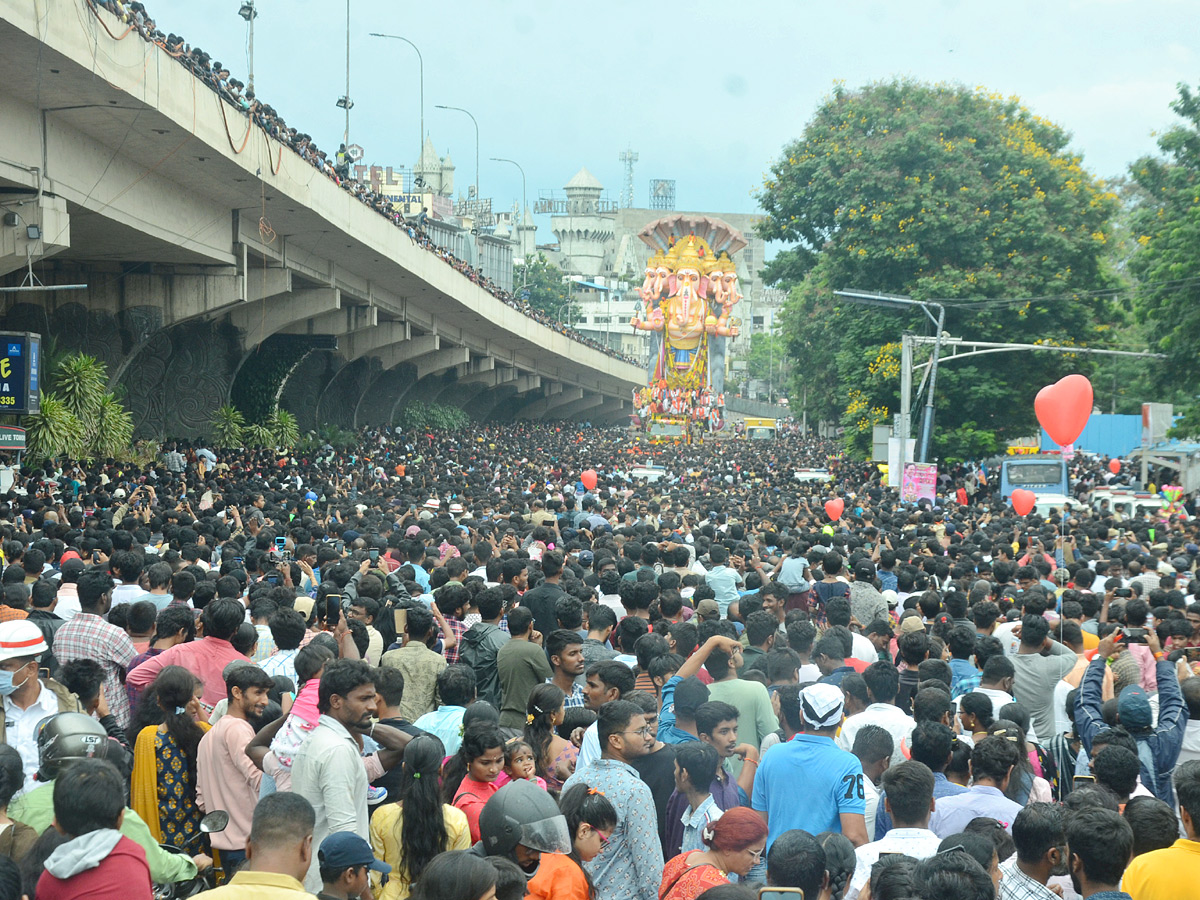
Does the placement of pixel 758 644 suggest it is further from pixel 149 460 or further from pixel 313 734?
pixel 149 460

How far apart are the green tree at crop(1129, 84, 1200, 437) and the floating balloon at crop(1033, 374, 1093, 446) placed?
560 inches

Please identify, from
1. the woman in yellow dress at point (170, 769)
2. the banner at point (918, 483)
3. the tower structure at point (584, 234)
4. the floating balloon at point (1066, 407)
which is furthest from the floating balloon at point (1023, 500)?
the tower structure at point (584, 234)

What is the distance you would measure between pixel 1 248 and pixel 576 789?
15.2 metres

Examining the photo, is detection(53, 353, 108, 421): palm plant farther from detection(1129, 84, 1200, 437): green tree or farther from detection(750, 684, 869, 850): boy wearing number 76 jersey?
detection(1129, 84, 1200, 437): green tree

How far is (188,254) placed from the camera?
958 inches

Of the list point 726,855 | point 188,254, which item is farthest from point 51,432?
point 726,855

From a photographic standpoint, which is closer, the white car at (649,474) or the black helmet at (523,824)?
the black helmet at (523,824)

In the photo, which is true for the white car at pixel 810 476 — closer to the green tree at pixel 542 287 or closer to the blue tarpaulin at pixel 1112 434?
the blue tarpaulin at pixel 1112 434

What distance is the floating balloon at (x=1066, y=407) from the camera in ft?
60.0

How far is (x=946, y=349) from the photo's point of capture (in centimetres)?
3900

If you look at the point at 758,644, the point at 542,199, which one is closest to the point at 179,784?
the point at 758,644

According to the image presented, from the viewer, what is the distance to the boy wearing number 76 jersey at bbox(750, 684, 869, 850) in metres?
5.55

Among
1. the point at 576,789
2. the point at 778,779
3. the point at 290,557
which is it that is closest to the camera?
the point at 576,789

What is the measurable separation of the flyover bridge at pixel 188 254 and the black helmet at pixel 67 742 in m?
10.6
